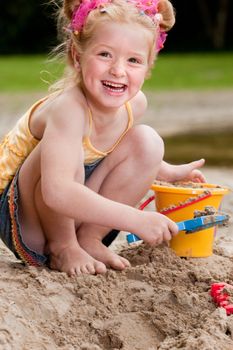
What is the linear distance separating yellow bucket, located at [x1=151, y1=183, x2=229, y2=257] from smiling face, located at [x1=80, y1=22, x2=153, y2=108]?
461 millimetres

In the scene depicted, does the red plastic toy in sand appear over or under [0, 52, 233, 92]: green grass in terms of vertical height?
over

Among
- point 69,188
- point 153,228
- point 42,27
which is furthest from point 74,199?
point 42,27

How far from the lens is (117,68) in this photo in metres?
3.08

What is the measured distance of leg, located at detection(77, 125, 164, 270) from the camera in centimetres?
332

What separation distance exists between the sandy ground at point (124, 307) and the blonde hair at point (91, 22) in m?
0.75

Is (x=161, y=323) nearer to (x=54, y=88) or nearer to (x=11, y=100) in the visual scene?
(x=54, y=88)

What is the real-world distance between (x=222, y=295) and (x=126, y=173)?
71 centimetres

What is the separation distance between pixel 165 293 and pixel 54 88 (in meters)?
0.92

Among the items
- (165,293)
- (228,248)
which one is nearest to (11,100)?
(228,248)

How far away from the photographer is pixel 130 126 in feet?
11.0

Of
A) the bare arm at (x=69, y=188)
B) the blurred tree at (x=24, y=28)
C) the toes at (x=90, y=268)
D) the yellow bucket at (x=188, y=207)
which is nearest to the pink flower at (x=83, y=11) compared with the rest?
the bare arm at (x=69, y=188)

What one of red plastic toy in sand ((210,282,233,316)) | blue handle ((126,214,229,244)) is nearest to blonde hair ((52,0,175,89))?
blue handle ((126,214,229,244))

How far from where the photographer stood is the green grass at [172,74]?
1234cm

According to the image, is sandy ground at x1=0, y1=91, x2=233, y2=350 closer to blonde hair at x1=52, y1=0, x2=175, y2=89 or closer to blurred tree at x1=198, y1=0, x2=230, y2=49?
blonde hair at x1=52, y1=0, x2=175, y2=89
